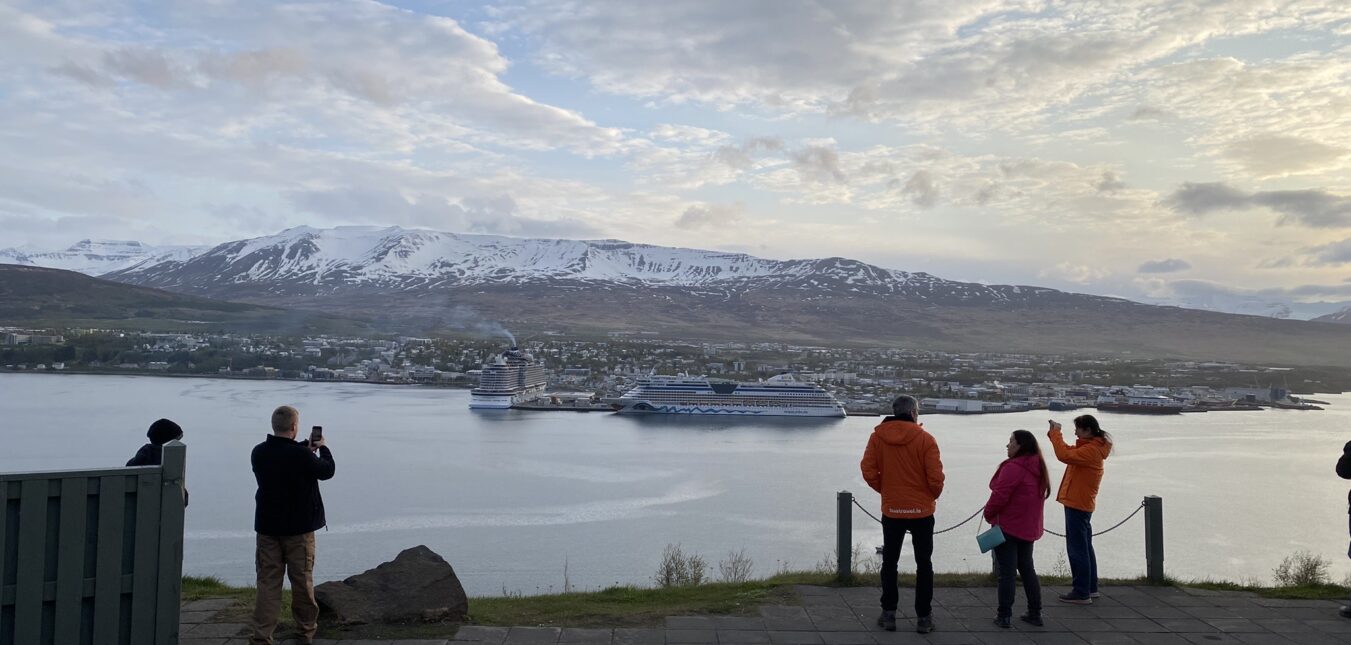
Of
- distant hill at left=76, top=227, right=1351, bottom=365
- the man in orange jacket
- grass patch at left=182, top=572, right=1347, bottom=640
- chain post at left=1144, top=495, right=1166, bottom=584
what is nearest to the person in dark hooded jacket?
grass patch at left=182, top=572, right=1347, bottom=640

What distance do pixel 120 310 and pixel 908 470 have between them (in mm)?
110172

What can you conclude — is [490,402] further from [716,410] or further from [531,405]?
[716,410]

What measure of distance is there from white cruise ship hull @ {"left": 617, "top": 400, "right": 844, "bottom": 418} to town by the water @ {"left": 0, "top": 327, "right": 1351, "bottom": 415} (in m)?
1.46

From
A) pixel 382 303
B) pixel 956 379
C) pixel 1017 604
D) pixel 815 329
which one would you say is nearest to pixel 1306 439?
pixel 956 379

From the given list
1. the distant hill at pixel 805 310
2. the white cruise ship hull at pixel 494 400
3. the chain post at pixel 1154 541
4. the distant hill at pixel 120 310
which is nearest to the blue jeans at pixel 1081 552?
the chain post at pixel 1154 541

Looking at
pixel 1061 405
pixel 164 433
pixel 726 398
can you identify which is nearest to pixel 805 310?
pixel 1061 405

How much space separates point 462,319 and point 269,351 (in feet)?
146

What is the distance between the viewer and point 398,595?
471 cm

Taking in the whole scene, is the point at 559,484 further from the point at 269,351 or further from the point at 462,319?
the point at 462,319

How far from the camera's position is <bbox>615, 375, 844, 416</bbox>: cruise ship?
158ft

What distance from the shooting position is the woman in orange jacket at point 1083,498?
5320 mm

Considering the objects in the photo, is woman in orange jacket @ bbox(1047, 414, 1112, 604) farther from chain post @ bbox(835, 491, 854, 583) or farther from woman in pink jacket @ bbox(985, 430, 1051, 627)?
chain post @ bbox(835, 491, 854, 583)

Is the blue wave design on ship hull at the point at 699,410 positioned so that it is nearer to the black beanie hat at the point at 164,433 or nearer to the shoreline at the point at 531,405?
the shoreline at the point at 531,405

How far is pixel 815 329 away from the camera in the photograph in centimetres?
12075
